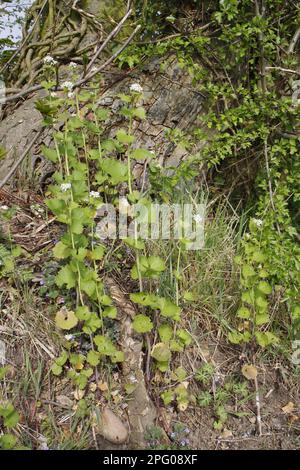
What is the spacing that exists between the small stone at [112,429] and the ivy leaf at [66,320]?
1.23 feet

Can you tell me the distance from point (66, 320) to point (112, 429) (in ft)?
1.54

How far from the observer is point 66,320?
6.03ft

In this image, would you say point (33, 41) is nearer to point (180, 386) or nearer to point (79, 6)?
point (79, 6)

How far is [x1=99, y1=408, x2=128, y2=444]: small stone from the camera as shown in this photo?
1.72 m

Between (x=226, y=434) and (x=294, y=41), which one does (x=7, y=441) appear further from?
(x=294, y=41)

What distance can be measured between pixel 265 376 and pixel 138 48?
201cm

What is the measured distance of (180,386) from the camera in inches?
74.2

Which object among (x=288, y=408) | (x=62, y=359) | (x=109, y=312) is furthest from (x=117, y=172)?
(x=288, y=408)

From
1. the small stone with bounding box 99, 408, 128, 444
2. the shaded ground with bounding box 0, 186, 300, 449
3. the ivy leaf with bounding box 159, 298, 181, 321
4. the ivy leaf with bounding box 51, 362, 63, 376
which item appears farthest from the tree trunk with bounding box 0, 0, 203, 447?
the small stone with bounding box 99, 408, 128, 444

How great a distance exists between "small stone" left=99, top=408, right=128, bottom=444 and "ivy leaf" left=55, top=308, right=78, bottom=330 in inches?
14.7

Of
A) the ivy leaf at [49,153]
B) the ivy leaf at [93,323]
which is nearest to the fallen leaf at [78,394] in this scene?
the ivy leaf at [93,323]

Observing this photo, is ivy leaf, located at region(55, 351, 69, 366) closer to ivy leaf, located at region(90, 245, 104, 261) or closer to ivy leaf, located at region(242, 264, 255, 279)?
ivy leaf, located at region(90, 245, 104, 261)

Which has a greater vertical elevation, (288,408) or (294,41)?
(294,41)
